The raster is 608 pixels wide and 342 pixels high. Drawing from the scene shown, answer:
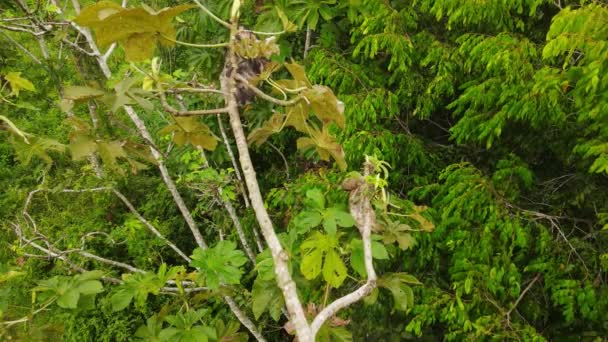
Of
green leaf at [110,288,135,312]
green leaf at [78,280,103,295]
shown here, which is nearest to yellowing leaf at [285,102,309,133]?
green leaf at [78,280,103,295]

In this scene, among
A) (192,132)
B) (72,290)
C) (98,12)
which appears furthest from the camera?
(72,290)

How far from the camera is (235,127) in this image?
2.56ft

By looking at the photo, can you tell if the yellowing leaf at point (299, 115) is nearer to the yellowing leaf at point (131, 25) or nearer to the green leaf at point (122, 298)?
the yellowing leaf at point (131, 25)

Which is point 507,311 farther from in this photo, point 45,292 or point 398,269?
point 45,292

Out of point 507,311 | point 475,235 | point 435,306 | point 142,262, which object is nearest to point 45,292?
point 435,306

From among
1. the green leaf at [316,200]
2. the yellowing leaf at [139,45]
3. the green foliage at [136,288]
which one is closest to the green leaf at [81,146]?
the yellowing leaf at [139,45]

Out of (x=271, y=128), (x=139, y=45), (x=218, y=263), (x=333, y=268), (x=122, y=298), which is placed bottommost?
(x=122, y=298)

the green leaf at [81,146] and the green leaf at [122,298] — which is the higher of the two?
the green leaf at [81,146]

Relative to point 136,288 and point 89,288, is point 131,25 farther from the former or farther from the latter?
point 136,288

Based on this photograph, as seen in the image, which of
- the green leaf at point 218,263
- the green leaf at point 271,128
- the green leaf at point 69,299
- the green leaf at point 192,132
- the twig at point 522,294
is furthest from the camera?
the twig at point 522,294

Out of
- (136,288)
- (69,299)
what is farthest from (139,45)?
(136,288)

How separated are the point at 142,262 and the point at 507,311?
3.23 meters

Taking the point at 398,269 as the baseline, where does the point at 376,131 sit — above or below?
above

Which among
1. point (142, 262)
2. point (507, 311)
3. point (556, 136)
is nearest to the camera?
point (507, 311)
